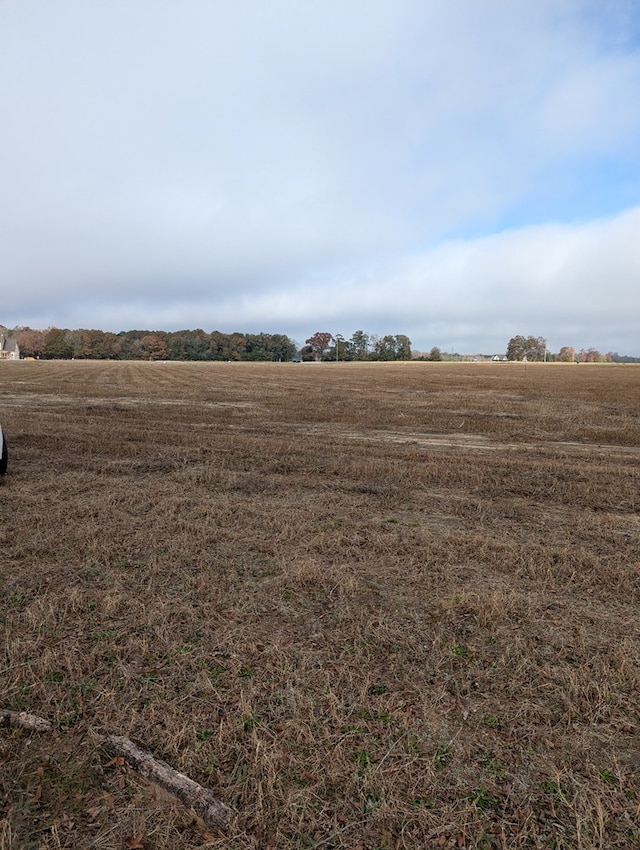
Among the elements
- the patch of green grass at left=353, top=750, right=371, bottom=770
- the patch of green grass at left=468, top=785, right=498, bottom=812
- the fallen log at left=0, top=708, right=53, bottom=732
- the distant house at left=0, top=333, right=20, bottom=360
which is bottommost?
the patch of green grass at left=468, top=785, right=498, bottom=812

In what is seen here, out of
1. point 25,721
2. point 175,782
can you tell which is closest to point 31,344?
point 25,721

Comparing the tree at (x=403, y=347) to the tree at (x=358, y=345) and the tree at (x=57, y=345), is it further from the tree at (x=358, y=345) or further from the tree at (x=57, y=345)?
the tree at (x=57, y=345)

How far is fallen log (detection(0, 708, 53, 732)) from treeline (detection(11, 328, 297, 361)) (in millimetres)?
144903

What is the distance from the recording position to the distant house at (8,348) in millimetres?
133625

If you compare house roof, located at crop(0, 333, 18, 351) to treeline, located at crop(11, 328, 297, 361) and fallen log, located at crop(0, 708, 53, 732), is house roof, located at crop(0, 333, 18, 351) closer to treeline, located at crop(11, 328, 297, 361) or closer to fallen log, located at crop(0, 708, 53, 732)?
treeline, located at crop(11, 328, 297, 361)

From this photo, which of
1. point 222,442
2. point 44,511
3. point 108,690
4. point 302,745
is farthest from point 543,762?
point 222,442

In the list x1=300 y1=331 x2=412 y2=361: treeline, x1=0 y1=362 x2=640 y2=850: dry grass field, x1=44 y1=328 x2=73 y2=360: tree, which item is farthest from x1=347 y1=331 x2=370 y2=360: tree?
x1=0 y1=362 x2=640 y2=850: dry grass field

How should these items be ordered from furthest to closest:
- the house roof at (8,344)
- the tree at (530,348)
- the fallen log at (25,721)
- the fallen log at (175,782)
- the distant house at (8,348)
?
the tree at (530,348) → the house roof at (8,344) → the distant house at (8,348) → the fallen log at (25,721) → the fallen log at (175,782)

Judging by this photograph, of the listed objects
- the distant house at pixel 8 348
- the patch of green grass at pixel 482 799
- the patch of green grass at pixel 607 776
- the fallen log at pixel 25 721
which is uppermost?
the distant house at pixel 8 348

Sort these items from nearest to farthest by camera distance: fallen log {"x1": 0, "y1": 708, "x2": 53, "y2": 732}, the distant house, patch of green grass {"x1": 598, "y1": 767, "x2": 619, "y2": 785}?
patch of green grass {"x1": 598, "y1": 767, "x2": 619, "y2": 785}, fallen log {"x1": 0, "y1": 708, "x2": 53, "y2": 732}, the distant house

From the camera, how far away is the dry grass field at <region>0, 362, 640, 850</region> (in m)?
2.31

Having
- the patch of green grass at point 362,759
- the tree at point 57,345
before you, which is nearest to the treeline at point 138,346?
the tree at point 57,345

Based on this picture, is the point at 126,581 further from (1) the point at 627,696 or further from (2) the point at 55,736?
(1) the point at 627,696

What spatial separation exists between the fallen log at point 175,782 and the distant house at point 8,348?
157743 millimetres
